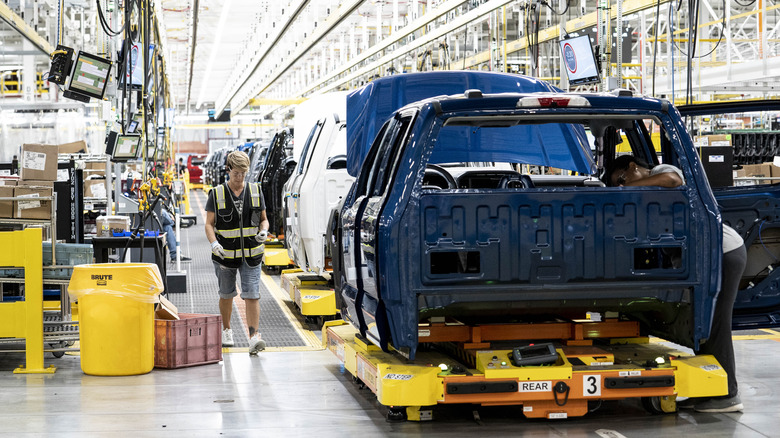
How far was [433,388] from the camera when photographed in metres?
4.93

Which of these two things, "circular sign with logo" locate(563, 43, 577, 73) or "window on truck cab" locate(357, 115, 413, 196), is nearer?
"window on truck cab" locate(357, 115, 413, 196)

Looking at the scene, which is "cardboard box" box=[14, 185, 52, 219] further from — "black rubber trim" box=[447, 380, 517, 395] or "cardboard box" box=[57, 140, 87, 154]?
"black rubber trim" box=[447, 380, 517, 395]

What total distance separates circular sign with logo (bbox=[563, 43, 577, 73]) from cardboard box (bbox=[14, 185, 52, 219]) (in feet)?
20.4

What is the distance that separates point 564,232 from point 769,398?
6.43ft

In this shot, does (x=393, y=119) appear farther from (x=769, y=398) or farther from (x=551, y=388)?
(x=769, y=398)

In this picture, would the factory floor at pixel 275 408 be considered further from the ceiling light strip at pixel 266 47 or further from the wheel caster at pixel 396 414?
the ceiling light strip at pixel 266 47

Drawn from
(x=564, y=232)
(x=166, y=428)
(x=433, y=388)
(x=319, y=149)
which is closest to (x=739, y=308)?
(x=564, y=232)

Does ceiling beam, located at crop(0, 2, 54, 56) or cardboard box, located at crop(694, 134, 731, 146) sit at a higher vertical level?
ceiling beam, located at crop(0, 2, 54, 56)

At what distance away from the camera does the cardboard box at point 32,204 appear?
7543 millimetres

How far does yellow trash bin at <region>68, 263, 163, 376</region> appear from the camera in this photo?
6688 millimetres

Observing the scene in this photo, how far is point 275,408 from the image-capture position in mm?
5660

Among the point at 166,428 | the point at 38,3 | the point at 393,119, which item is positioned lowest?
the point at 166,428

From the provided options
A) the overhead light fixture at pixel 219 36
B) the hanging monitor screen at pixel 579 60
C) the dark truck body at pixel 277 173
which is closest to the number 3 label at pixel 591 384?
Answer: the hanging monitor screen at pixel 579 60

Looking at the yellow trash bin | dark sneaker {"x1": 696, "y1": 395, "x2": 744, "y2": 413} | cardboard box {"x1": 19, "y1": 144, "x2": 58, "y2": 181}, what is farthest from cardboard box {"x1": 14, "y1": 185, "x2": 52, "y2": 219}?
dark sneaker {"x1": 696, "y1": 395, "x2": 744, "y2": 413}
